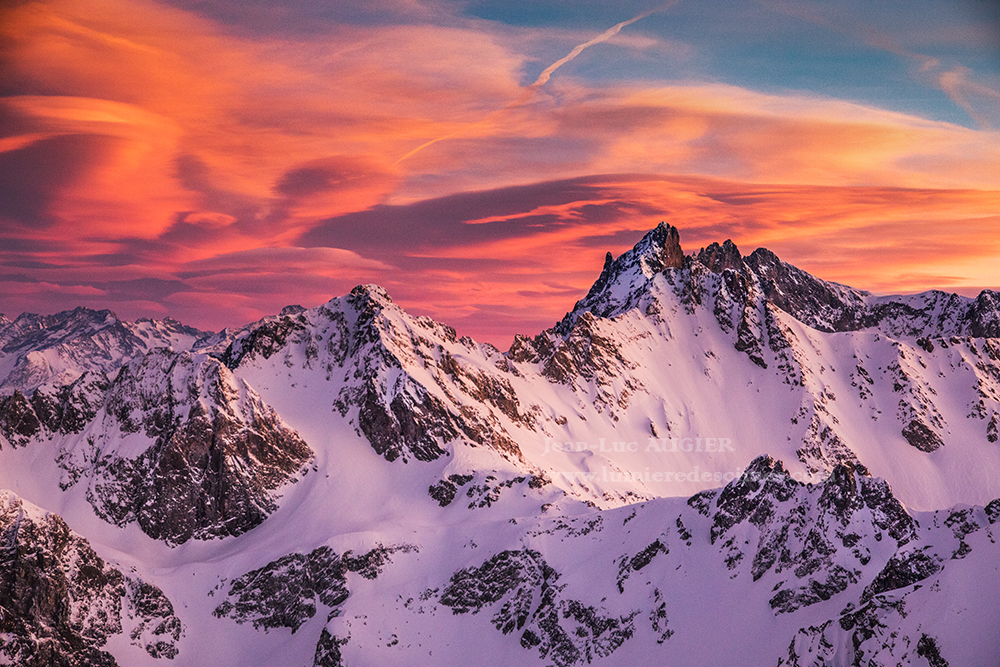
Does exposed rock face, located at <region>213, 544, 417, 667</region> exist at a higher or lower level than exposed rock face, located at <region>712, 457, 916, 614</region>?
lower

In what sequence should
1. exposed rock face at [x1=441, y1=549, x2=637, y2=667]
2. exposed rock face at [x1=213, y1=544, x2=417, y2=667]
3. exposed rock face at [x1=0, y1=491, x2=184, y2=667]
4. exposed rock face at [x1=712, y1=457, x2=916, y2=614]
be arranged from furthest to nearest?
exposed rock face at [x1=213, y1=544, x2=417, y2=667]
exposed rock face at [x1=0, y1=491, x2=184, y2=667]
exposed rock face at [x1=441, y1=549, x2=637, y2=667]
exposed rock face at [x1=712, y1=457, x2=916, y2=614]

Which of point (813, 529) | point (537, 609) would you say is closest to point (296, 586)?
point (537, 609)

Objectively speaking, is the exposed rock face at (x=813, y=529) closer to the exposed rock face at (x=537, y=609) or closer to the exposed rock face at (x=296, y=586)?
the exposed rock face at (x=537, y=609)

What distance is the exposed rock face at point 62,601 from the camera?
143625 mm

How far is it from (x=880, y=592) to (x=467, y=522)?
99159 millimetres

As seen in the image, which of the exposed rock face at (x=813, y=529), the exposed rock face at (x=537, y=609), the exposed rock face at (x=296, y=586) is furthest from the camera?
the exposed rock face at (x=296, y=586)

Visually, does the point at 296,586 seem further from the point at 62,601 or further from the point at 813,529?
the point at 813,529

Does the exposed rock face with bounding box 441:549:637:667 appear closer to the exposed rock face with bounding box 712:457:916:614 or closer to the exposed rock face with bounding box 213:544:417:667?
the exposed rock face with bounding box 213:544:417:667

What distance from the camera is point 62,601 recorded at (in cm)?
15000

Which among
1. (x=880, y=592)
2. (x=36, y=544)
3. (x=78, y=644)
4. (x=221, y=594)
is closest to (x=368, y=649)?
(x=221, y=594)

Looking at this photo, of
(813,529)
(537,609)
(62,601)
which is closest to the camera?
(813,529)

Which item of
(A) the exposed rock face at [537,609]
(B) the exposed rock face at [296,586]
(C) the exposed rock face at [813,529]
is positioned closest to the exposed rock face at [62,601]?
(B) the exposed rock face at [296,586]

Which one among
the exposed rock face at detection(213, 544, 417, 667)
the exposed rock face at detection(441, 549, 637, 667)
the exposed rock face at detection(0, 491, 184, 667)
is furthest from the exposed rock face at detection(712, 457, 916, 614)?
the exposed rock face at detection(0, 491, 184, 667)

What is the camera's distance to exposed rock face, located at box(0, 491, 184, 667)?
144 metres
